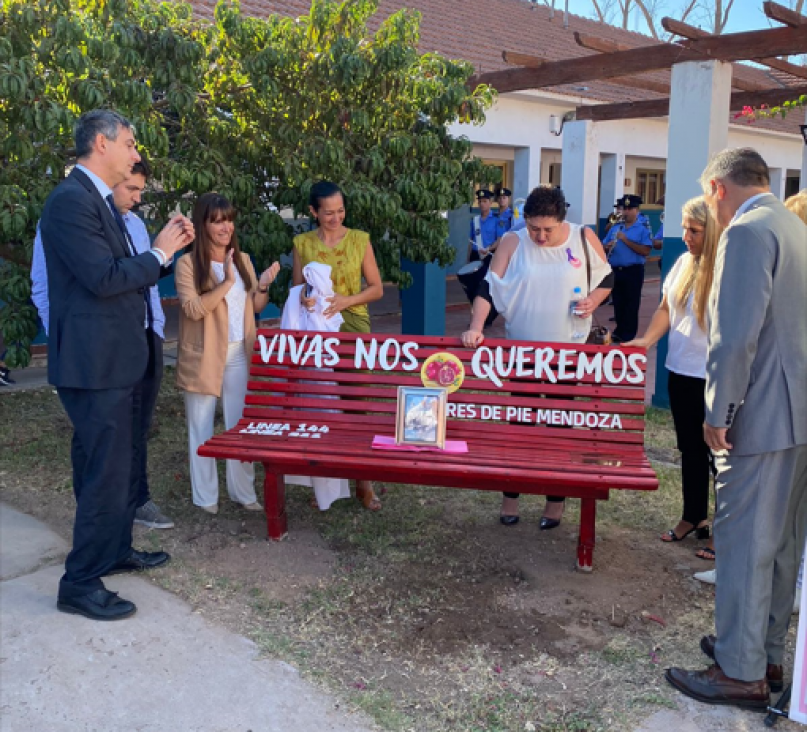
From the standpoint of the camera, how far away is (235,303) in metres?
4.62

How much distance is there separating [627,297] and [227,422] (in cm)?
609

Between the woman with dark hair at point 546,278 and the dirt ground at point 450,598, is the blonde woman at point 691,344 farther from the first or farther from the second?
the woman with dark hair at point 546,278

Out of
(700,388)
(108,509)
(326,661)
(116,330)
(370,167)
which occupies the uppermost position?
(370,167)

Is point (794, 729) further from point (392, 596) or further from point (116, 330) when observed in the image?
point (116, 330)

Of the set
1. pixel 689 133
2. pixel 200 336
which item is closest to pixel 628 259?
pixel 689 133

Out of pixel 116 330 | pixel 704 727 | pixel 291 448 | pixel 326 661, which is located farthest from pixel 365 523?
pixel 704 727

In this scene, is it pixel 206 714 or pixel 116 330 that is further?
pixel 116 330

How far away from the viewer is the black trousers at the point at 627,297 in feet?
31.6

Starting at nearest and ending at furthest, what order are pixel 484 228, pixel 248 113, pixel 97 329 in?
pixel 97 329
pixel 248 113
pixel 484 228

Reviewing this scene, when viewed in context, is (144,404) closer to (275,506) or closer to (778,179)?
(275,506)

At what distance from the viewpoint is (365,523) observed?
463 centimetres

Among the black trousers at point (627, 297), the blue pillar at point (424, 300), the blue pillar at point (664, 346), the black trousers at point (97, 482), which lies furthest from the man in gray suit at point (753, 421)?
the black trousers at point (627, 297)

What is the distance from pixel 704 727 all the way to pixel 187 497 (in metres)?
3.12

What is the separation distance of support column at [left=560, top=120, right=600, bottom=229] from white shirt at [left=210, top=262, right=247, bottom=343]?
299 inches
